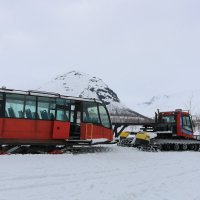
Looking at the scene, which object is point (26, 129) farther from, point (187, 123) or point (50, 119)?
point (187, 123)

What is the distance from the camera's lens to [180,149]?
24.8m

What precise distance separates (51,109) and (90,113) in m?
2.19

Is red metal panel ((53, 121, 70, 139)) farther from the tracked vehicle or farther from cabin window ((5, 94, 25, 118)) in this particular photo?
the tracked vehicle

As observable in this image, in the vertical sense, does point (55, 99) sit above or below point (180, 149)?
above

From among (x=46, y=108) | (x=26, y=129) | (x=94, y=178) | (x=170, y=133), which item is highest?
(x=46, y=108)

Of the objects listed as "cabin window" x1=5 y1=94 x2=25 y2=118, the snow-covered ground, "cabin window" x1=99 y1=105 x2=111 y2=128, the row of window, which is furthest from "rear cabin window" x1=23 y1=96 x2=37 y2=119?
"cabin window" x1=99 y1=105 x2=111 y2=128

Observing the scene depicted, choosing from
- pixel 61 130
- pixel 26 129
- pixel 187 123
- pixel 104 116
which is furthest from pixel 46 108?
A: pixel 187 123

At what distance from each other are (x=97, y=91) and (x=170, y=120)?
502 feet

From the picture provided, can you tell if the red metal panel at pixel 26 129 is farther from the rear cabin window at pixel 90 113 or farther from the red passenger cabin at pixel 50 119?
the rear cabin window at pixel 90 113

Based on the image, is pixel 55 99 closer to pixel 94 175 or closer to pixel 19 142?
pixel 19 142

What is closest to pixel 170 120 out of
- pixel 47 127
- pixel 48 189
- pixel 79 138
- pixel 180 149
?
pixel 180 149

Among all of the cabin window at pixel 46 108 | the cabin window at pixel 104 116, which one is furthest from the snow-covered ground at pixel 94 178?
the cabin window at pixel 104 116

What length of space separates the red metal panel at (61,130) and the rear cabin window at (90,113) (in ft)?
3.56

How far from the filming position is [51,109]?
61.4 ft
